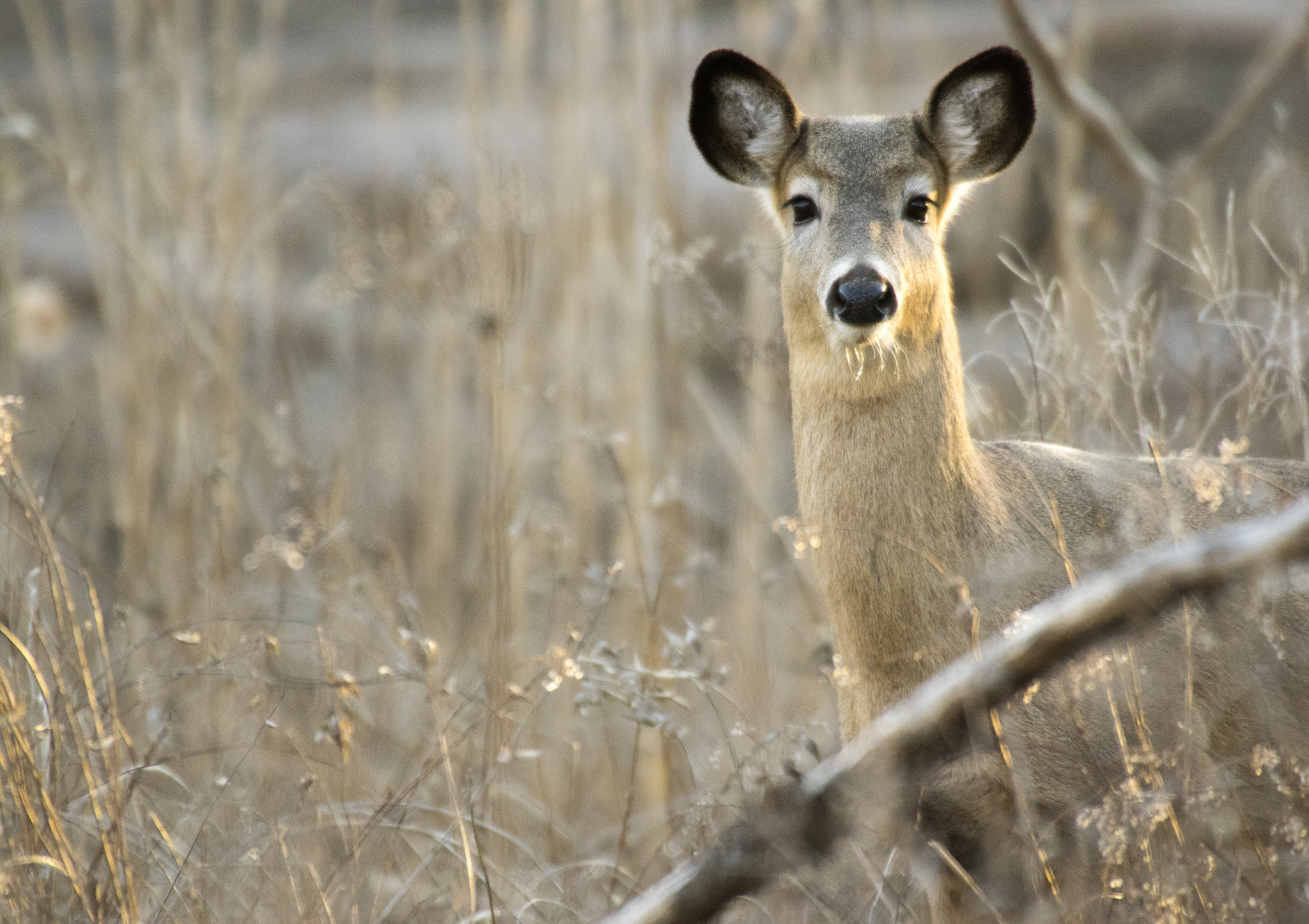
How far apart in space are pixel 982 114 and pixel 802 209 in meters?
0.49

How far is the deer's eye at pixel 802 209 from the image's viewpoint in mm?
3135

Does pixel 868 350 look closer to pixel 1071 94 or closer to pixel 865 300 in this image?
pixel 865 300

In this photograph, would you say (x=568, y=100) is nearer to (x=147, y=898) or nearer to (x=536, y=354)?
(x=536, y=354)

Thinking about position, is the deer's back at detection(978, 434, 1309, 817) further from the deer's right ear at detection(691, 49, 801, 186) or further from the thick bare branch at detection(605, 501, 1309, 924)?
the deer's right ear at detection(691, 49, 801, 186)

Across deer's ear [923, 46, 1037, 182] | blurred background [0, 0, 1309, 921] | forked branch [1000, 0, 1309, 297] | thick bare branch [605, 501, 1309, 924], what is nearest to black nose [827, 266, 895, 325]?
blurred background [0, 0, 1309, 921]

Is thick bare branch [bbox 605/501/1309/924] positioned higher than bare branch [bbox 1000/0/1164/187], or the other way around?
bare branch [bbox 1000/0/1164/187]

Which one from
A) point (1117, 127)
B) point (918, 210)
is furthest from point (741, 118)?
point (1117, 127)

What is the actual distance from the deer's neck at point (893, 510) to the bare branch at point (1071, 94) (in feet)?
7.62

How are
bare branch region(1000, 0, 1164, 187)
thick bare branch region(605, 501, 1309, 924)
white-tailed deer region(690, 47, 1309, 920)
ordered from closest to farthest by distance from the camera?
thick bare branch region(605, 501, 1309, 924)
white-tailed deer region(690, 47, 1309, 920)
bare branch region(1000, 0, 1164, 187)

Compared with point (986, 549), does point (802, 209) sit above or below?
above

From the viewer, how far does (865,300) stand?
2686mm

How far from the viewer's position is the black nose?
2.69 m

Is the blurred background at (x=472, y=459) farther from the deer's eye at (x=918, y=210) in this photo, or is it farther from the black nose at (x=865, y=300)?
the black nose at (x=865, y=300)

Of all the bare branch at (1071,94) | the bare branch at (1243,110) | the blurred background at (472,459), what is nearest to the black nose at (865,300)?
the blurred background at (472,459)
